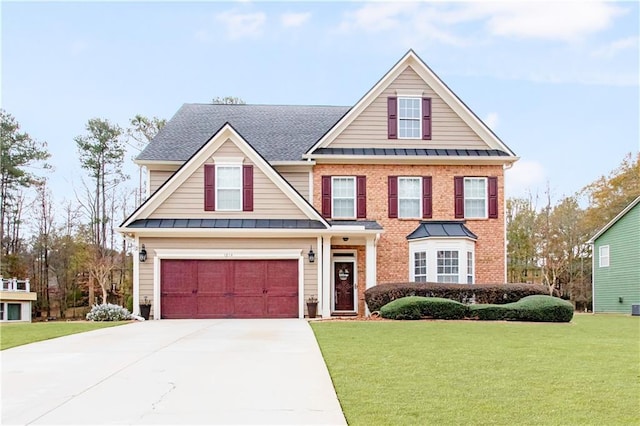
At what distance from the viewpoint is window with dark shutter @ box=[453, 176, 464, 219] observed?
24609mm

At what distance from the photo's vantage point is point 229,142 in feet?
74.0

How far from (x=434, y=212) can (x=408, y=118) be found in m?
3.56

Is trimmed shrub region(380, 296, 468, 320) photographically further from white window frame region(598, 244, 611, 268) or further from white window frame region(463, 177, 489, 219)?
white window frame region(598, 244, 611, 268)

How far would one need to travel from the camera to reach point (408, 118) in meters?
24.9

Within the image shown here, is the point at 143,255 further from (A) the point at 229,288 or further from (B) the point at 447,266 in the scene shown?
(B) the point at 447,266

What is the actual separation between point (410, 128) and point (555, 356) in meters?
14.4

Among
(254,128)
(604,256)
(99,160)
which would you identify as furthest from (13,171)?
(604,256)

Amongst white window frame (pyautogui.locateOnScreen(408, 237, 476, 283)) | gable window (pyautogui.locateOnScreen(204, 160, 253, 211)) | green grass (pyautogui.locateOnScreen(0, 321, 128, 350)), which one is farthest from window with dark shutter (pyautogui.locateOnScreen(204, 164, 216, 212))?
white window frame (pyautogui.locateOnScreen(408, 237, 476, 283))

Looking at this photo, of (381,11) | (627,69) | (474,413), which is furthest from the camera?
(627,69)

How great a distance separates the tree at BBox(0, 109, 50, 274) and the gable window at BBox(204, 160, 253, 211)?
22.4 metres

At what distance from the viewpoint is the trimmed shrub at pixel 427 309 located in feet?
64.6

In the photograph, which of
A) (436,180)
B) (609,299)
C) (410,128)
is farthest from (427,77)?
(609,299)

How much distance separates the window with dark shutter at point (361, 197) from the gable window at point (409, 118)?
218 centimetres

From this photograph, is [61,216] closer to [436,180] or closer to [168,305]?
[168,305]
